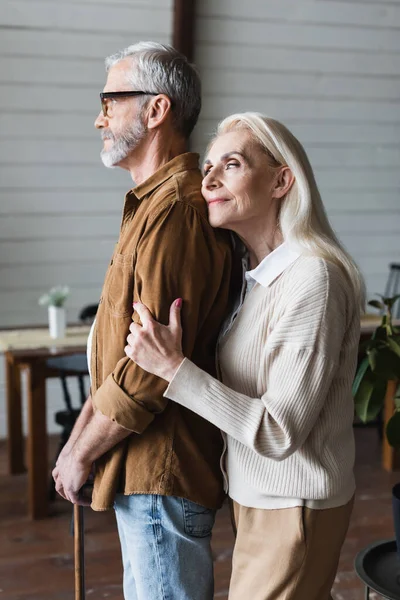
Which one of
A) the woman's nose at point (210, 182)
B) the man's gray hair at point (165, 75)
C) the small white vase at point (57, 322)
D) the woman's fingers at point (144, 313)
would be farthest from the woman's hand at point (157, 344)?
the small white vase at point (57, 322)

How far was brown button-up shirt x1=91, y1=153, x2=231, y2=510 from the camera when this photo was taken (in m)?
1.51

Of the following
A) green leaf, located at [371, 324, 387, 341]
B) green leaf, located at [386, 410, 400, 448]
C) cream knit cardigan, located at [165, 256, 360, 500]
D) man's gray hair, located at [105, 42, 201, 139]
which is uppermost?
Answer: man's gray hair, located at [105, 42, 201, 139]

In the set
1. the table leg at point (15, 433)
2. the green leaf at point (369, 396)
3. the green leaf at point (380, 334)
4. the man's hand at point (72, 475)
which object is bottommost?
the table leg at point (15, 433)

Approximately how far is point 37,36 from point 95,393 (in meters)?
3.45

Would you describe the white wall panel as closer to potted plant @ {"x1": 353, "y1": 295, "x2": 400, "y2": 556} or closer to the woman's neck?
potted plant @ {"x1": 353, "y1": 295, "x2": 400, "y2": 556}

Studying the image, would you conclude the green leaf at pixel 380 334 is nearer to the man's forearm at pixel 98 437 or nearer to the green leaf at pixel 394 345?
the green leaf at pixel 394 345

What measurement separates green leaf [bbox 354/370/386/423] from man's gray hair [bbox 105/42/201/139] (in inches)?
39.2

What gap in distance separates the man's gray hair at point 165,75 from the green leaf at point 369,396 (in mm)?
994

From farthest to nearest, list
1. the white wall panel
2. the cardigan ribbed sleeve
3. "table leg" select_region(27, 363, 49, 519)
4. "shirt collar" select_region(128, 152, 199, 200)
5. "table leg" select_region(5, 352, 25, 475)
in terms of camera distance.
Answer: the white wall panel
"table leg" select_region(5, 352, 25, 475)
"table leg" select_region(27, 363, 49, 519)
"shirt collar" select_region(128, 152, 199, 200)
the cardigan ribbed sleeve

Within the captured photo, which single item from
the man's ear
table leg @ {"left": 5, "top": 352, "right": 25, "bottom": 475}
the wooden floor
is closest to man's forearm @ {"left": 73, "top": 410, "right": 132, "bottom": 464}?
the man's ear

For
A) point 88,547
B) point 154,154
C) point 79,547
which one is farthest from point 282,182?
point 88,547

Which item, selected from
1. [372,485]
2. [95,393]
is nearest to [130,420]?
[95,393]

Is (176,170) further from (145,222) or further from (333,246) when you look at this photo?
(333,246)

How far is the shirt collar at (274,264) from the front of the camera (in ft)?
4.99
